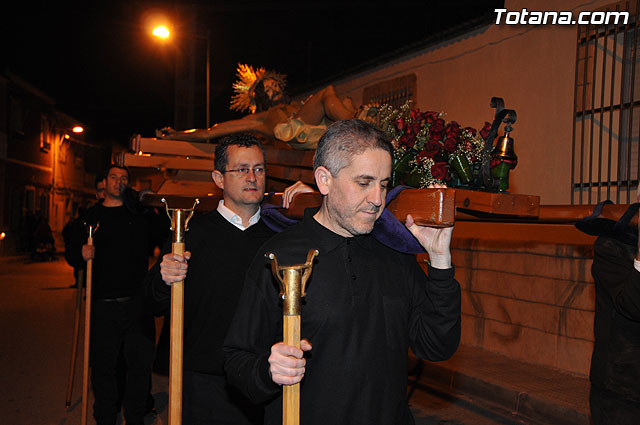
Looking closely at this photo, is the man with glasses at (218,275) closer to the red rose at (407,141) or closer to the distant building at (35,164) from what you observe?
the red rose at (407,141)

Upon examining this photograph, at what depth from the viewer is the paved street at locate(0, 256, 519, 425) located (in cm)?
610

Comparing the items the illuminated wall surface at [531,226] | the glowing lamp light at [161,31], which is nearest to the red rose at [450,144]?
the illuminated wall surface at [531,226]

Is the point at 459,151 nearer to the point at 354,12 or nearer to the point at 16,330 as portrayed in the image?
the point at 16,330

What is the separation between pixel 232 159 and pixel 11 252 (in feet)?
88.3

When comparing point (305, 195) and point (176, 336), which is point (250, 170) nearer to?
point (305, 195)

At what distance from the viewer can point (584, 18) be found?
293 inches

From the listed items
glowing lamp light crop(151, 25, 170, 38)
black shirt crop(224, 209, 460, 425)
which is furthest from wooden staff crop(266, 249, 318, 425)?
glowing lamp light crop(151, 25, 170, 38)

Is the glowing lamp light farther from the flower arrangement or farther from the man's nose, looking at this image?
the man's nose

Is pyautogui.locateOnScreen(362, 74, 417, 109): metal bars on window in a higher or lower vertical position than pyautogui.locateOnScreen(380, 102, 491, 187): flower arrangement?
higher

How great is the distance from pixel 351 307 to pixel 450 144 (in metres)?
1.37

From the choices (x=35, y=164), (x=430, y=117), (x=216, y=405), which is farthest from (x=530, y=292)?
(x=35, y=164)

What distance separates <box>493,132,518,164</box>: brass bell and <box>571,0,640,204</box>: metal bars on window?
160 inches

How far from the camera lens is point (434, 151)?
347cm

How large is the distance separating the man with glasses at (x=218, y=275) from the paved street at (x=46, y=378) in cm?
263
